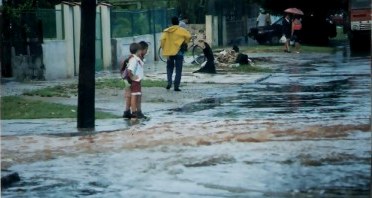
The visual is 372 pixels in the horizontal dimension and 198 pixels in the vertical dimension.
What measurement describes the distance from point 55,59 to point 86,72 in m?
10.8

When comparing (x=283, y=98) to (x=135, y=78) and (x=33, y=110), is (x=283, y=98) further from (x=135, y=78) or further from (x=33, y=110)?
(x=33, y=110)

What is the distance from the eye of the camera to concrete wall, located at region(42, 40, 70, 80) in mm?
24422

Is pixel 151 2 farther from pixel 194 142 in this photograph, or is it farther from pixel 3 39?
pixel 194 142

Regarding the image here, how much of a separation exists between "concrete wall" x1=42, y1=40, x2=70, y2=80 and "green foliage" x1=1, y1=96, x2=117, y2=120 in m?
6.11

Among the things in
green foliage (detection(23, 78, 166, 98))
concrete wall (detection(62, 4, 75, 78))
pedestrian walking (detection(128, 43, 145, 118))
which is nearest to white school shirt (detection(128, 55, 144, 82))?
pedestrian walking (detection(128, 43, 145, 118))

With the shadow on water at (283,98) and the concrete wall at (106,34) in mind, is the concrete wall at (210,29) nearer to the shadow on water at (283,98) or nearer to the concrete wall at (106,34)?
the concrete wall at (106,34)

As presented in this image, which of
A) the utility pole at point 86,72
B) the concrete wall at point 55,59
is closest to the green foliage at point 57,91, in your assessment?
the concrete wall at point 55,59

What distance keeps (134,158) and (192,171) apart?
1370 millimetres

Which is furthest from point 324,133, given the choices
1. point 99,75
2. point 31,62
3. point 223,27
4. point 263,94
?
point 223,27

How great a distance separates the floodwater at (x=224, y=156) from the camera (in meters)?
8.98

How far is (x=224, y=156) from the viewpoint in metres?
11.0

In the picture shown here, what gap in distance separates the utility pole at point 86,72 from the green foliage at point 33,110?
1.55 metres

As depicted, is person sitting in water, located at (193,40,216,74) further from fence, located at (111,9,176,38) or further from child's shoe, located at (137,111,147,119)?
child's shoe, located at (137,111,147,119)

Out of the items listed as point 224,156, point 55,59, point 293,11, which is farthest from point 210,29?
point 224,156
